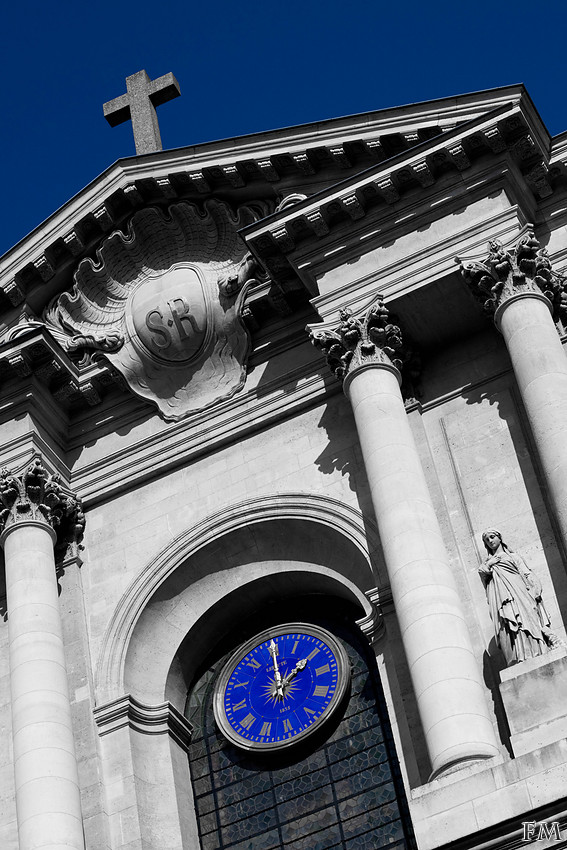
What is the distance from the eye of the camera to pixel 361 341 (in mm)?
21953

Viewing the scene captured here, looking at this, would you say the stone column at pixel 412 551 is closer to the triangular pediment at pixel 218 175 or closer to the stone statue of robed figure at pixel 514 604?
the stone statue of robed figure at pixel 514 604

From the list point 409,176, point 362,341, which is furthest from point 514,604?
point 409,176

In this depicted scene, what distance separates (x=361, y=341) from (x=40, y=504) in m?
5.17

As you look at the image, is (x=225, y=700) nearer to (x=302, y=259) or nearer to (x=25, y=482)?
(x=25, y=482)

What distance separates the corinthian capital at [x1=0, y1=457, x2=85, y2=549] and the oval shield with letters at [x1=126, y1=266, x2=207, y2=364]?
2613 mm

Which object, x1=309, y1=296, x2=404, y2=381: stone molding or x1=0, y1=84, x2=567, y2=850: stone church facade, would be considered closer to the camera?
x1=0, y1=84, x2=567, y2=850: stone church facade

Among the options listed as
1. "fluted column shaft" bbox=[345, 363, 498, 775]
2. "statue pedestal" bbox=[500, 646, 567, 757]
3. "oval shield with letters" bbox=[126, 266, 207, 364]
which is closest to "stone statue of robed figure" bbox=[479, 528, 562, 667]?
"statue pedestal" bbox=[500, 646, 567, 757]

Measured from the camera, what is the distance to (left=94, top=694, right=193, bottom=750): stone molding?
854 inches

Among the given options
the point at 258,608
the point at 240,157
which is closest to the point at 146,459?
the point at 258,608

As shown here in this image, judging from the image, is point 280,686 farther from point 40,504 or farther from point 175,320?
point 175,320

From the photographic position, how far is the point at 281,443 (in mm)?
23188

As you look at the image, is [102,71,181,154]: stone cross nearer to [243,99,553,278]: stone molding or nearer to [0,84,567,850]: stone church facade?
[0,84,567,850]: stone church facade

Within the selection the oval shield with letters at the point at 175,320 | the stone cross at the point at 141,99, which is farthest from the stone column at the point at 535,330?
the stone cross at the point at 141,99

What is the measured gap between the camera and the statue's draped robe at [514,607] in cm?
1845
